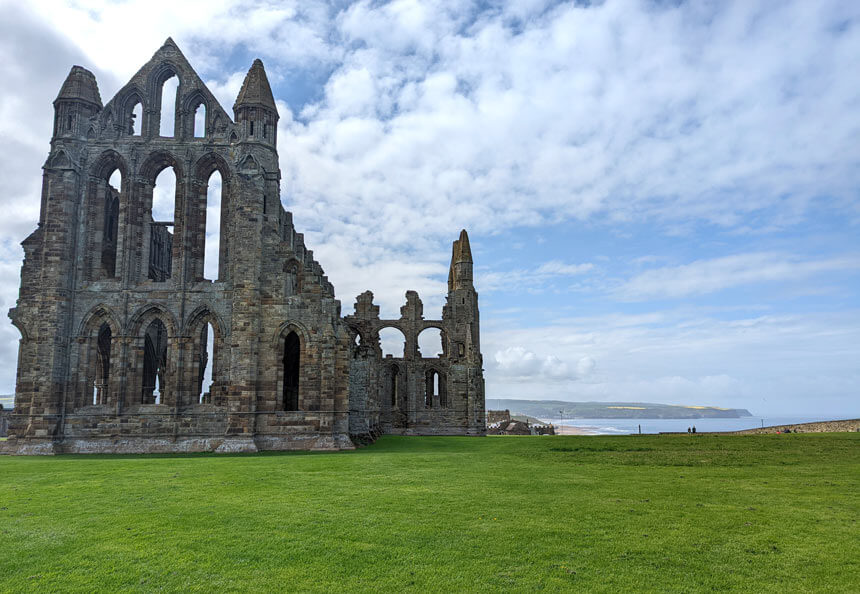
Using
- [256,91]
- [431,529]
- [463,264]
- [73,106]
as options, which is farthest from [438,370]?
[431,529]

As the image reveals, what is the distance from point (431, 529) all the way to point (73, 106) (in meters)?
27.7

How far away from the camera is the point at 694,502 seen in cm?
1197

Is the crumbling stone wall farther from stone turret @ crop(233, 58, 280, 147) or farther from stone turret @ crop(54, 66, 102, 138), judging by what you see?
stone turret @ crop(54, 66, 102, 138)

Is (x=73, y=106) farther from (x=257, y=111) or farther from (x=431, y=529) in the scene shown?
(x=431, y=529)

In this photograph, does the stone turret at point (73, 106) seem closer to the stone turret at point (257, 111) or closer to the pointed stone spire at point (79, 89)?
the pointed stone spire at point (79, 89)

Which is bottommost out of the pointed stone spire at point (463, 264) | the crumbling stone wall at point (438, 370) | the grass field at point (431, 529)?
the grass field at point (431, 529)

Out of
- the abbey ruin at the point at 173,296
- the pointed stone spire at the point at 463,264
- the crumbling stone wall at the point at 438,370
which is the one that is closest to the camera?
the abbey ruin at the point at 173,296

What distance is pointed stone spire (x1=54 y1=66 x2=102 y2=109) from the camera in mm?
28047

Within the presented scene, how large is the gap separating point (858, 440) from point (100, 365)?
3645 cm

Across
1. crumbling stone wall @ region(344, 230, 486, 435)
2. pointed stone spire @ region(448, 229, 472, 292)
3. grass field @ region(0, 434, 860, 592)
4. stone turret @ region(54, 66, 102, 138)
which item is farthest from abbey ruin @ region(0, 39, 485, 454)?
pointed stone spire @ region(448, 229, 472, 292)

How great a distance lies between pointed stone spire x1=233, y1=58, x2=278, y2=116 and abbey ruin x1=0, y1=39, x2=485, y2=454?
7cm

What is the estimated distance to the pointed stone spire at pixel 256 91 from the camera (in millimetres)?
28453

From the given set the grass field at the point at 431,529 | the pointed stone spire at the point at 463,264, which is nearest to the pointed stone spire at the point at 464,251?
the pointed stone spire at the point at 463,264

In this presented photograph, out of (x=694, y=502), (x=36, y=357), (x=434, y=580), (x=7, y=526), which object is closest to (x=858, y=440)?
(x=694, y=502)
